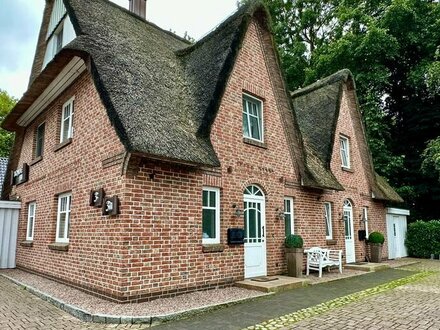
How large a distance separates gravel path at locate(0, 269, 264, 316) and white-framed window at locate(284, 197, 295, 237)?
125 inches

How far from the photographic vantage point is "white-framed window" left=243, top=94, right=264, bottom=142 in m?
10.0

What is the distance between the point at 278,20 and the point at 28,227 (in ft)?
75.8

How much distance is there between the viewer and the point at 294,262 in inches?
380

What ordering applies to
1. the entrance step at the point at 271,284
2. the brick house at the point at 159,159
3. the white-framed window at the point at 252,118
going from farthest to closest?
the white-framed window at the point at 252,118 → the entrance step at the point at 271,284 → the brick house at the point at 159,159

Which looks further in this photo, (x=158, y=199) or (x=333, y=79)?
(x=333, y=79)

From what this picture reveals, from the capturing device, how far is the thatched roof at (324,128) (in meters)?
12.1

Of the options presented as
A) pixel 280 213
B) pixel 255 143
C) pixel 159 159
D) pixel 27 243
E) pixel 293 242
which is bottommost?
pixel 27 243

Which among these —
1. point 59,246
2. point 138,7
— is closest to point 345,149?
point 138,7

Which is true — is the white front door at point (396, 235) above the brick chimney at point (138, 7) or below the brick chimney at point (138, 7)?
below

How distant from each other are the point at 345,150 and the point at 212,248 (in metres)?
9.38

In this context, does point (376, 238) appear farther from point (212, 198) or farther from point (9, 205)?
point (9, 205)

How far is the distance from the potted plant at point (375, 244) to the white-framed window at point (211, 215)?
886 cm

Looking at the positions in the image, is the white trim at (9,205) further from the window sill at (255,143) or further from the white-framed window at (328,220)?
the white-framed window at (328,220)

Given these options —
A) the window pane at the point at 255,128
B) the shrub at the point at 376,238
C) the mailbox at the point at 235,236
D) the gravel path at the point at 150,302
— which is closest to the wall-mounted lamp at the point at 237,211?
the mailbox at the point at 235,236
